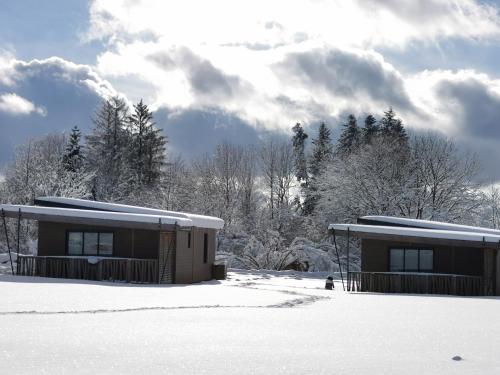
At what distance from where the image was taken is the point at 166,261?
78.7ft

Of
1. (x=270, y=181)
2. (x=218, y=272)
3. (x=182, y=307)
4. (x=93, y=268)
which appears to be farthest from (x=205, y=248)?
(x=270, y=181)

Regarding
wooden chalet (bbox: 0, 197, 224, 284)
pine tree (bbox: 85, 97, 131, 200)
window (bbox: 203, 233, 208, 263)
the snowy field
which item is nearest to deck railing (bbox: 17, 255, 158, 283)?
wooden chalet (bbox: 0, 197, 224, 284)

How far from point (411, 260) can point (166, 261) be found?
29.4 ft

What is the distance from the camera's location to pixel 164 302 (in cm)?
1566

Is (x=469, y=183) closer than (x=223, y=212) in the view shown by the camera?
Yes

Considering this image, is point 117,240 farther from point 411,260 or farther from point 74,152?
point 74,152

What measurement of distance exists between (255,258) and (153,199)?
16.3 m

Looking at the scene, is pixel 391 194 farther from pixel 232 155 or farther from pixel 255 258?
pixel 232 155

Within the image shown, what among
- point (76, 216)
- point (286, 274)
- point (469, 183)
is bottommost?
point (286, 274)

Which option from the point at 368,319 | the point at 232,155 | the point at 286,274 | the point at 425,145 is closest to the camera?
the point at 368,319

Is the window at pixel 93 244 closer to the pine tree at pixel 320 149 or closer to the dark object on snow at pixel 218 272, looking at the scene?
the dark object on snow at pixel 218 272

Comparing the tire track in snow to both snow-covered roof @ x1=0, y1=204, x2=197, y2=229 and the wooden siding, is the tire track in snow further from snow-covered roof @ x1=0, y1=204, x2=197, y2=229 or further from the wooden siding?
the wooden siding

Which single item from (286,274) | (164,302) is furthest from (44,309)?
(286,274)

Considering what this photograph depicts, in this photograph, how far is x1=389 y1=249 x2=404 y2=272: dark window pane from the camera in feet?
84.3
